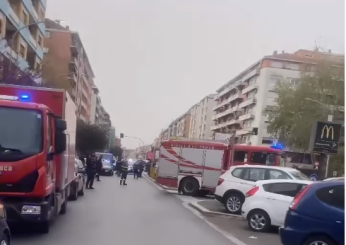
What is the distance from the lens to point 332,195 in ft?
30.6

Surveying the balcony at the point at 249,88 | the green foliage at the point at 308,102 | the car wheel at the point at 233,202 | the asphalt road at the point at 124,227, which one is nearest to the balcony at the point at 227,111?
the balcony at the point at 249,88

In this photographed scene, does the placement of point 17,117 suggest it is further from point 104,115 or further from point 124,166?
point 104,115

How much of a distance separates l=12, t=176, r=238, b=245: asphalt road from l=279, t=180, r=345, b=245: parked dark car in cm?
258

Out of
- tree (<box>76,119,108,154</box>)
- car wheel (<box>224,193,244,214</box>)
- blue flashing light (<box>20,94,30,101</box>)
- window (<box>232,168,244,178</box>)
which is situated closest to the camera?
blue flashing light (<box>20,94,30,101</box>)

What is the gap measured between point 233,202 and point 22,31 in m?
26.8

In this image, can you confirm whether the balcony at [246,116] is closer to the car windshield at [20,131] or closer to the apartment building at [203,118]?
the apartment building at [203,118]

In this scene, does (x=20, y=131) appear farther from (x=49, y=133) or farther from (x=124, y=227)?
(x=124, y=227)

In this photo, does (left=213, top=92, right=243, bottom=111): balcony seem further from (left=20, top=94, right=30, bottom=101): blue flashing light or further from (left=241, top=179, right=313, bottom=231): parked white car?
(left=20, top=94, right=30, bottom=101): blue flashing light

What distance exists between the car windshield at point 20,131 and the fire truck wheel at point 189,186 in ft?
53.2

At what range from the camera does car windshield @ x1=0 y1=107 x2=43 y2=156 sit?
1023 cm

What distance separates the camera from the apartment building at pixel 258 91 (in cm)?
8794

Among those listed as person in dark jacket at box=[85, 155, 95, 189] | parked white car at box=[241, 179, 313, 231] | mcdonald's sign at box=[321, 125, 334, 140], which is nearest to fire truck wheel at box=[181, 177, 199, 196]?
person in dark jacket at box=[85, 155, 95, 189]

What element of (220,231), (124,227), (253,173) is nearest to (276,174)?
(253,173)

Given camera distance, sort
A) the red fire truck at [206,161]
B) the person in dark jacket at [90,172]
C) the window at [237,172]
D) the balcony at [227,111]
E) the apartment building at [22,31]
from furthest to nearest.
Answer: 1. the balcony at [227,111]
2. the apartment building at [22,31]
3. the person in dark jacket at [90,172]
4. the red fire truck at [206,161]
5. the window at [237,172]
